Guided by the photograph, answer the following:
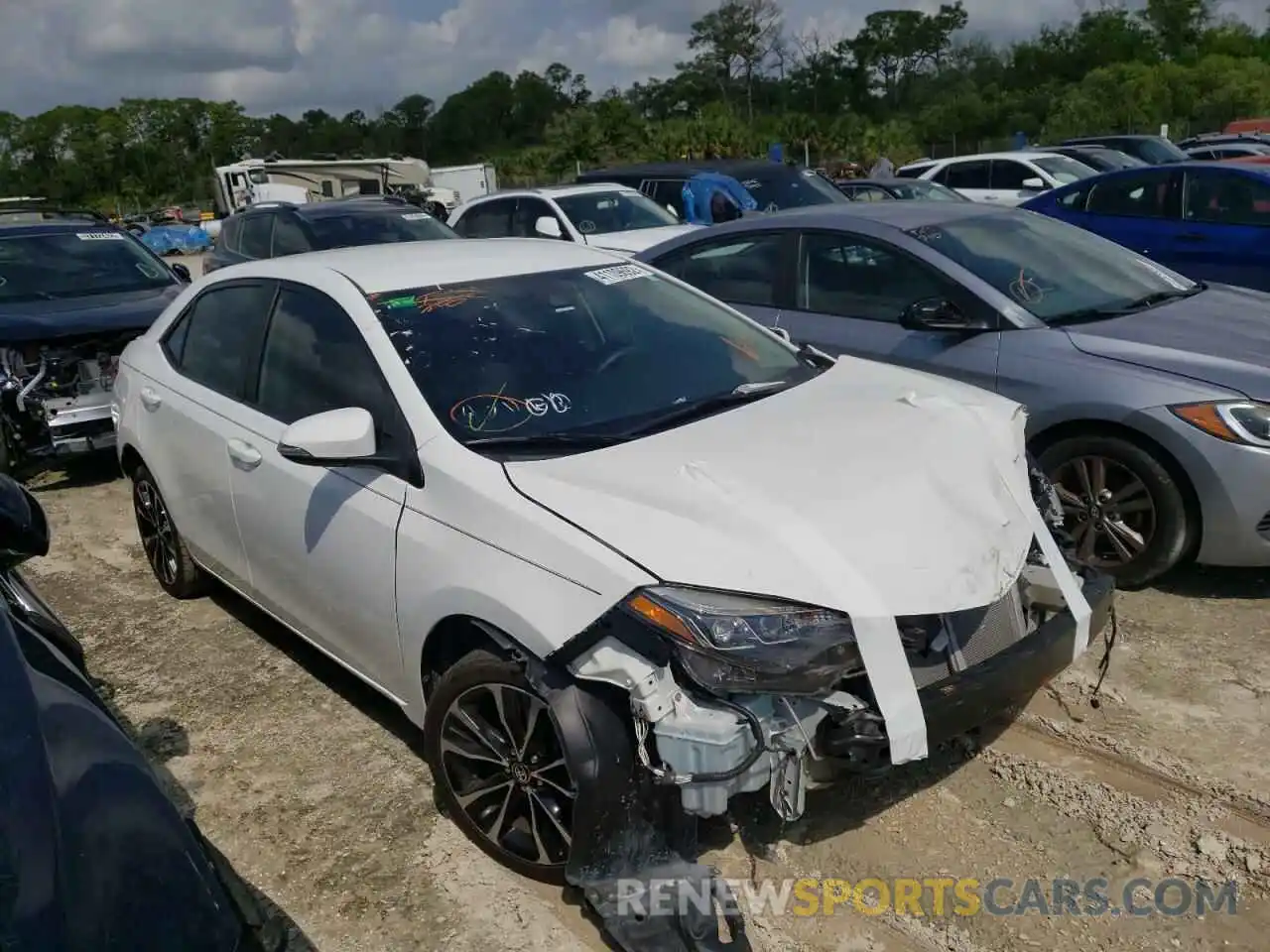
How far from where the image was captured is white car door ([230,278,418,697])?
10.6ft

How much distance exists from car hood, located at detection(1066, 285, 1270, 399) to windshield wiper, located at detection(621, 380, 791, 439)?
5.98 ft

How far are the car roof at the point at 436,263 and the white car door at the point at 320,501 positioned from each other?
157 millimetres

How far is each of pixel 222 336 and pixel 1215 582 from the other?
4333mm

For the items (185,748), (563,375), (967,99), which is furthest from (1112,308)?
(967,99)

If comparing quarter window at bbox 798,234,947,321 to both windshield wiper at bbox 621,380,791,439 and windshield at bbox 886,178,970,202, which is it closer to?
windshield wiper at bbox 621,380,791,439

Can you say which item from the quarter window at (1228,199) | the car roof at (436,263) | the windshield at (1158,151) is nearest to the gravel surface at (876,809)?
the car roof at (436,263)

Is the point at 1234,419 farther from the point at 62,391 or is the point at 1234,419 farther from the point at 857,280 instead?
the point at 62,391

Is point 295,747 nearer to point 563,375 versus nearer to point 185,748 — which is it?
→ point 185,748

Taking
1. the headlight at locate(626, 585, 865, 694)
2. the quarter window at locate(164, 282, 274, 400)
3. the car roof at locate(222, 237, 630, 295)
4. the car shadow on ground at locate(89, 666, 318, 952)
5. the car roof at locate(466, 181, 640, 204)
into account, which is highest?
the car roof at locate(222, 237, 630, 295)

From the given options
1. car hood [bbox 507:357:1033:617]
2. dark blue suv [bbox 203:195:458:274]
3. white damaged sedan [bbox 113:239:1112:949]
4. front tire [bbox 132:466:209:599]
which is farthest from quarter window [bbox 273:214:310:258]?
car hood [bbox 507:357:1033:617]

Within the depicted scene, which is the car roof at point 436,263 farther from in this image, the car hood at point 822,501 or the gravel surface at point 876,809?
the gravel surface at point 876,809

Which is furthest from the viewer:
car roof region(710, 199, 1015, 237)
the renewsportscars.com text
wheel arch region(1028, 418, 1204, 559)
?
car roof region(710, 199, 1015, 237)

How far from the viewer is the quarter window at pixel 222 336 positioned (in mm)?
4062

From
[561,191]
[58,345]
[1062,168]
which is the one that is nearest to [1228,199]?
[561,191]
